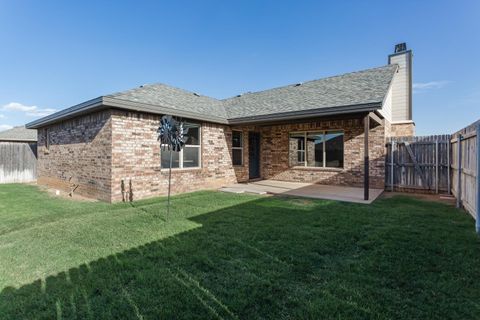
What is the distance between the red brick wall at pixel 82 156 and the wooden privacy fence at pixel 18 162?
12.8ft

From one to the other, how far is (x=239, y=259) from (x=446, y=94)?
54.7 ft

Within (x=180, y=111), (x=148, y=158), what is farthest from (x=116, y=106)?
(x=180, y=111)

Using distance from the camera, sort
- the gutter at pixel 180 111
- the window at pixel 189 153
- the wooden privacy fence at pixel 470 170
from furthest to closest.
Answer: the window at pixel 189 153 < the gutter at pixel 180 111 < the wooden privacy fence at pixel 470 170

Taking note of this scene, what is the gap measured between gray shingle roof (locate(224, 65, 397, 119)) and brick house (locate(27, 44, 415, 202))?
48 mm

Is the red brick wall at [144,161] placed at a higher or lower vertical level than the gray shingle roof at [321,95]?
lower

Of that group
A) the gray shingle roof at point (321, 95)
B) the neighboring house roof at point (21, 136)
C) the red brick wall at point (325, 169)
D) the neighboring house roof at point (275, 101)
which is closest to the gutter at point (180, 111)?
the neighboring house roof at point (275, 101)

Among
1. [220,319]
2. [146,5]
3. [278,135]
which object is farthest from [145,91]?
[220,319]

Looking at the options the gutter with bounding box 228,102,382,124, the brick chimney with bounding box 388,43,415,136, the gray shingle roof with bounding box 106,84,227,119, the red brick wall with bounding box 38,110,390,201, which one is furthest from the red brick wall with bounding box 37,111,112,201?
the brick chimney with bounding box 388,43,415,136

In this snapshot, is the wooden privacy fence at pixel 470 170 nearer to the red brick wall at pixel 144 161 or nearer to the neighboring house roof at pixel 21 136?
the red brick wall at pixel 144 161

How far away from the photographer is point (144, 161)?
754cm

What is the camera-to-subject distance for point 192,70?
15.9m

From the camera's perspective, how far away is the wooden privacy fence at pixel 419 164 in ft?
26.8

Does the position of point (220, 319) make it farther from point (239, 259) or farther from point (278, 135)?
point (278, 135)

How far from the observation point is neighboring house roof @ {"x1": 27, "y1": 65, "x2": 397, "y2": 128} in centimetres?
709
